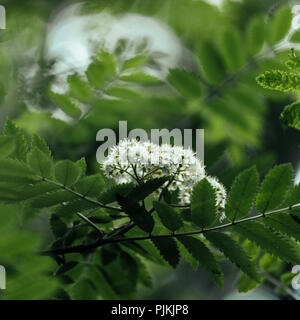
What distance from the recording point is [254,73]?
158 centimetres

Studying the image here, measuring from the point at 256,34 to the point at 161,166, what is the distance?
0.67m

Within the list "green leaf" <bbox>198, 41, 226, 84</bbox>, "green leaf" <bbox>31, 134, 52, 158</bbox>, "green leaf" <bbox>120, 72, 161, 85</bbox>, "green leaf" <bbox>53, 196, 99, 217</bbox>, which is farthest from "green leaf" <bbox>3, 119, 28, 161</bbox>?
"green leaf" <bbox>198, 41, 226, 84</bbox>

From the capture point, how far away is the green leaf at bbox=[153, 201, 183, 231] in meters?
1.13

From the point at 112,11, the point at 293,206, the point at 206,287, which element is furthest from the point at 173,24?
the point at 206,287

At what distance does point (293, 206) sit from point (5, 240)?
2.36ft

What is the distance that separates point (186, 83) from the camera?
157cm

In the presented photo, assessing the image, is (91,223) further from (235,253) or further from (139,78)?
(139,78)

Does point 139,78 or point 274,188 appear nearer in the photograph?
point 274,188

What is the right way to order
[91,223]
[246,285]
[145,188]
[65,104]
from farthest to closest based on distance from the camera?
1. [246,285]
2. [65,104]
3. [91,223]
4. [145,188]

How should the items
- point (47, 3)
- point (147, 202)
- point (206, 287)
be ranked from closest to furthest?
point (147, 202) → point (47, 3) → point (206, 287)

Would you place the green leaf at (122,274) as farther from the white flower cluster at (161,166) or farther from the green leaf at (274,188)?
the green leaf at (274,188)

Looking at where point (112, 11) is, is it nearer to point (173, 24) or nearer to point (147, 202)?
point (173, 24)

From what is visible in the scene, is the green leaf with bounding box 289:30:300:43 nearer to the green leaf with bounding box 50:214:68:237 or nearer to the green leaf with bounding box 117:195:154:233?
the green leaf with bounding box 117:195:154:233

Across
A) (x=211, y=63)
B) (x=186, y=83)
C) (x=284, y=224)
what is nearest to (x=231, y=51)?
(x=211, y=63)
